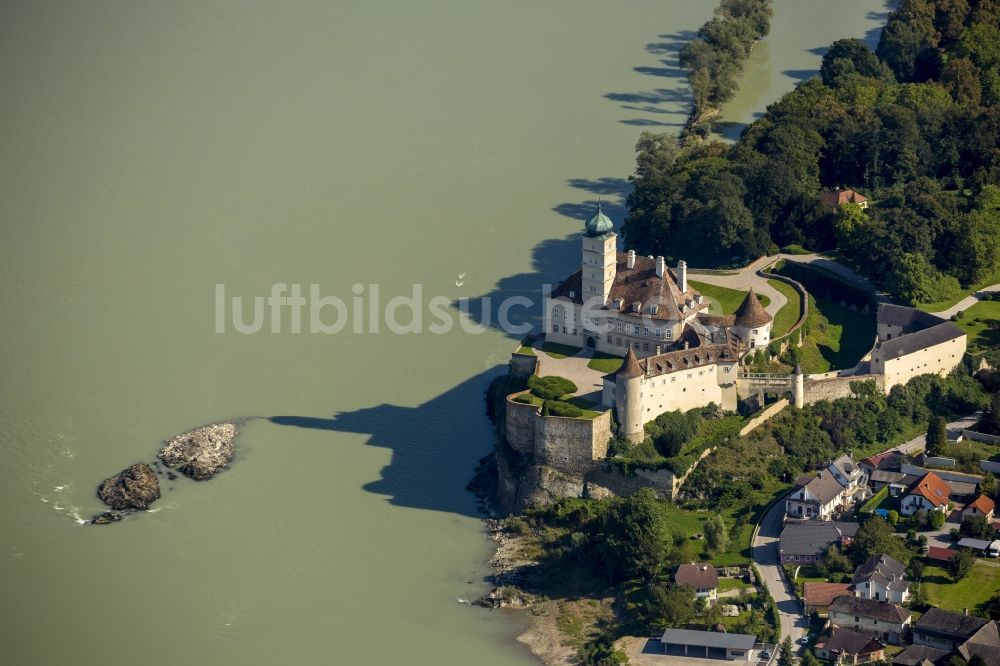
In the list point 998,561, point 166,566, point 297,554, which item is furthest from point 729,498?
point 166,566

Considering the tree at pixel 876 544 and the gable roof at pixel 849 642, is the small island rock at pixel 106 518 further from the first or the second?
the tree at pixel 876 544

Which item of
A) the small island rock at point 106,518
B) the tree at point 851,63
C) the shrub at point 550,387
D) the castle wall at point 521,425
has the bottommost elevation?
the small island rock at point 106,518

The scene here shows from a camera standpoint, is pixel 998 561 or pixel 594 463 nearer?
pixel 998 561

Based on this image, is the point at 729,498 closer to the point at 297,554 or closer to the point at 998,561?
the point at 998,561

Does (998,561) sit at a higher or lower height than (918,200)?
lower

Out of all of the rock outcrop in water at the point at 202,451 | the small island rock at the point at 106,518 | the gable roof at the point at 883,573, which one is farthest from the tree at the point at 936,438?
the small island rock at the point at 106,518

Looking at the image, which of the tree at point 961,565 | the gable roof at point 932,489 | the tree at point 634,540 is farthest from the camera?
the gable roof at point 932,489

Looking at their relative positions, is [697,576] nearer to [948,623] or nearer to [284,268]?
[948,623]
